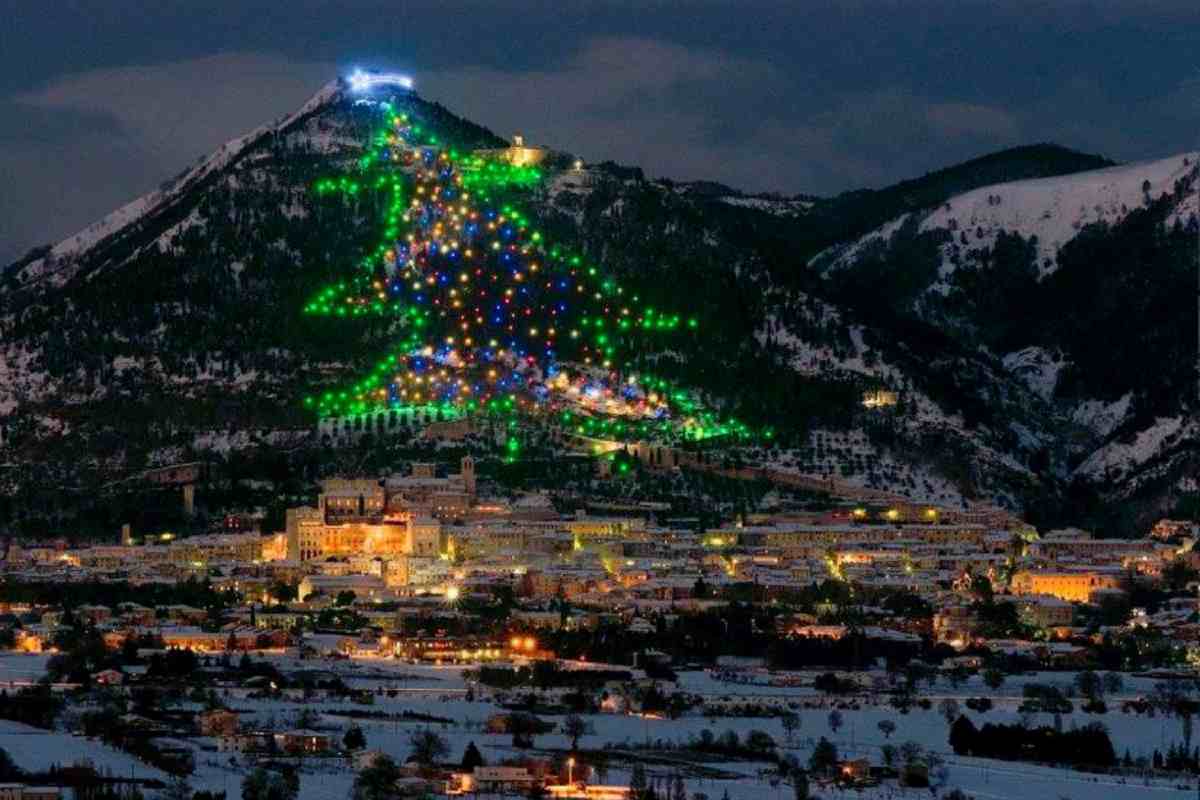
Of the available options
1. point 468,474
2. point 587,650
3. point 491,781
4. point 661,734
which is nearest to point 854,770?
point 661,734

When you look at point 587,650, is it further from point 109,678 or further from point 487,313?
point 487,313

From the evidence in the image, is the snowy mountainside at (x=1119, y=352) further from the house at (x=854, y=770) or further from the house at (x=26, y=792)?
the house at (x=26, y=792)

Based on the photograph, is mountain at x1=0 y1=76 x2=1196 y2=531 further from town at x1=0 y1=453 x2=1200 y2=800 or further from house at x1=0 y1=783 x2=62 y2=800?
house at x1=0 y1=783 x2=62 y2=800

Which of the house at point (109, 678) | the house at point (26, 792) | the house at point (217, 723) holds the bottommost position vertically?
the house at point (26, 792)

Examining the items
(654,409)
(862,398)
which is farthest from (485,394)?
(862,398)

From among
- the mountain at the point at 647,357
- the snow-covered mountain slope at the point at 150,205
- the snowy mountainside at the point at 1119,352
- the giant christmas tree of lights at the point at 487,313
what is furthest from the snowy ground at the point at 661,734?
the snow-covered mountain slope at the point at 150,205

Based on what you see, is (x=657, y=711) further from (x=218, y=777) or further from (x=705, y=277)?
(x=705, y=277)

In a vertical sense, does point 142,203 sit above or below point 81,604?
above
